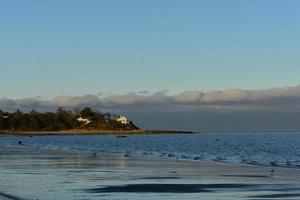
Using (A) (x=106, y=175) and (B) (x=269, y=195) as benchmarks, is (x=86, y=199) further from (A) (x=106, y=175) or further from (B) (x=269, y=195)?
(A) (x=106, y=175)

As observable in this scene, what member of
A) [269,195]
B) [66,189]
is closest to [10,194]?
[66,189]

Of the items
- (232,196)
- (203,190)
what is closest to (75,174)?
(203,190)

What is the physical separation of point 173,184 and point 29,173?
36.6ft

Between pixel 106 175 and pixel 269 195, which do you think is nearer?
pixel 269 195

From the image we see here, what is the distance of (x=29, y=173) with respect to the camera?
41844 mm

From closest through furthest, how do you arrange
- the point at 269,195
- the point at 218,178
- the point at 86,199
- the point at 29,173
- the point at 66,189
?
the point at 86,199 < the point at 269,195 < the point at 66,189 < the point at 218,178 < the point at 29,173

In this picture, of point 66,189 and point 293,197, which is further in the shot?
point 66,189

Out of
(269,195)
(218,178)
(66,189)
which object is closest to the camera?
(269,195)

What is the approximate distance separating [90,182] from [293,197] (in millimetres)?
11456

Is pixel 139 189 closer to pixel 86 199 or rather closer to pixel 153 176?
pixel 86 199

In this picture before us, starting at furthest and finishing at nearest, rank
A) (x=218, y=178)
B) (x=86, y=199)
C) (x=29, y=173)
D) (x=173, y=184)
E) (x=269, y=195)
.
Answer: (x=29, y=173) → (x=218, y=178) → (x=173, y=184) → (x=269, y=195) → (x=86, y=199)

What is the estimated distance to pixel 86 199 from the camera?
27.1 meters

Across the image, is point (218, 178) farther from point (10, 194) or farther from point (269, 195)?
point (10, 194)

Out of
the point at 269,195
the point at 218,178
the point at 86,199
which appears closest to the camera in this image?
the point at 86,199
